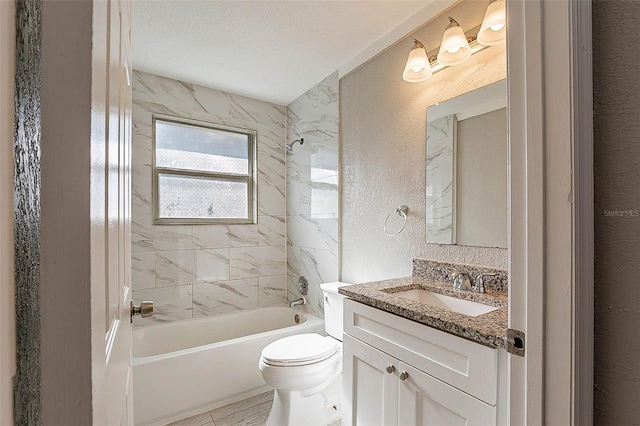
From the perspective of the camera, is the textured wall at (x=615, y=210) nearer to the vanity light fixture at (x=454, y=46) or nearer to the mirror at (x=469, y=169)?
the mirror at (x=469, y=169)

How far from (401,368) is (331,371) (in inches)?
32.6

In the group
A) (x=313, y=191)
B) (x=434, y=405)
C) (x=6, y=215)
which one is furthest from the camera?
(x=313, y=191)

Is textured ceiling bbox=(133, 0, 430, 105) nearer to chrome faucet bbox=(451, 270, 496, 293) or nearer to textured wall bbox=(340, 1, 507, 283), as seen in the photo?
textured wall bbox=(340, 1, 507, 283)

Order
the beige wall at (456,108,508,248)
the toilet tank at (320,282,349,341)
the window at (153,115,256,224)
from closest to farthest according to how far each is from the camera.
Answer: the beige wall at (456,108,508,248) < the toilet tank at (320,282,349,341) < the window at (153,115,256,224)

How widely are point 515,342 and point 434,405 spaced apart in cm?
52

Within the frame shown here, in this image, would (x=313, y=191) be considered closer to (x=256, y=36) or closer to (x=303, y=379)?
(x=256, y=36)

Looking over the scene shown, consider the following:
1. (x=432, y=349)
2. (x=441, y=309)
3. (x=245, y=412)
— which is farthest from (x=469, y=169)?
(x=245, y=412)

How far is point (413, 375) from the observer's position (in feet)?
3.72

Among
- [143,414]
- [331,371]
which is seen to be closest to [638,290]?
[331,371]

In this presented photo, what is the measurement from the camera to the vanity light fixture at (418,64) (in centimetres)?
168

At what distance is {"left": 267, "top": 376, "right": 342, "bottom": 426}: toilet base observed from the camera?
181 centimetres

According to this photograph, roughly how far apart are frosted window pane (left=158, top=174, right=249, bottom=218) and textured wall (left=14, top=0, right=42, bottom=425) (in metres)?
2.70

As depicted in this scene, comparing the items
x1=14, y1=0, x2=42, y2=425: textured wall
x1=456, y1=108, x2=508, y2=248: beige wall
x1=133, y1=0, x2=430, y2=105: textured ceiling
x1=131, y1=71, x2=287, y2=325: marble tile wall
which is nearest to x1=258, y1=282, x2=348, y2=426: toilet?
x1=456, y1=108, x2=508, y2=248: beige wall

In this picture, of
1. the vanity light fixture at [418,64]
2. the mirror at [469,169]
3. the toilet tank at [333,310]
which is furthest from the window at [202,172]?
the mirror at [469,169]
